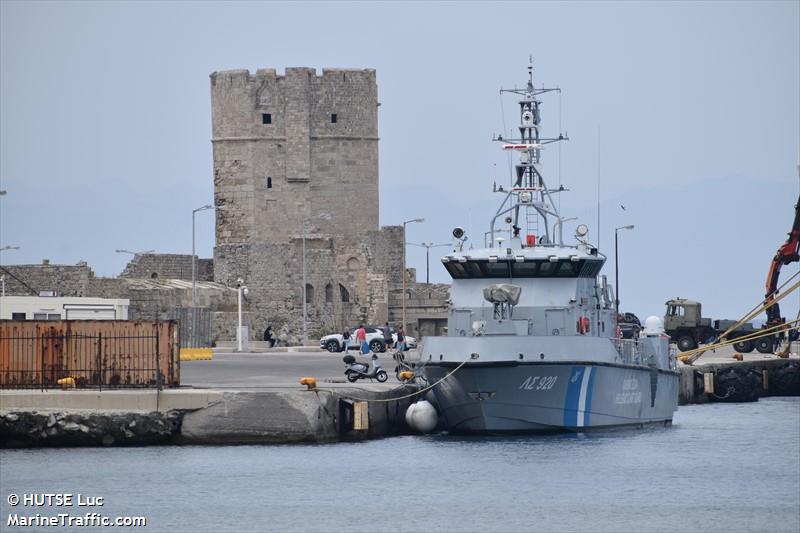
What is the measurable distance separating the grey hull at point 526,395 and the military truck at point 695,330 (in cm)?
→ 2548

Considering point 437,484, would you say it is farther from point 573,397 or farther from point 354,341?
point 354,341

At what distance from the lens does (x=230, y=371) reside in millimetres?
50719

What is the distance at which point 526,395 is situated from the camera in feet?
131

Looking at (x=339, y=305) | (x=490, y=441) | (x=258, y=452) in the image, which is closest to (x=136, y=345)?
(x=258, y=452)

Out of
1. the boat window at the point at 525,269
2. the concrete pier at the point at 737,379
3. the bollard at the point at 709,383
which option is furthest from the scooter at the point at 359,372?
the bollard at the point at 709,383

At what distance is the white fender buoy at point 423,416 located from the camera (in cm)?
4141

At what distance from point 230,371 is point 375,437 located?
33.8 ft

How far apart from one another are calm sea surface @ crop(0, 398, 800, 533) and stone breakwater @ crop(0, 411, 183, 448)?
33 cm

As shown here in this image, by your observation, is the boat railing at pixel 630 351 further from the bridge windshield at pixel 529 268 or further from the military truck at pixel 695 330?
the military truck at pixel 695 330

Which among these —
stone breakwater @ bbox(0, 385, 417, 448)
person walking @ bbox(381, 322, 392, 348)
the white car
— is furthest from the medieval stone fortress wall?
stone breakwater @ bbox(0, 385, 417, 448)

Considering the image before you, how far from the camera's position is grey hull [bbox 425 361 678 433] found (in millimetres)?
39688

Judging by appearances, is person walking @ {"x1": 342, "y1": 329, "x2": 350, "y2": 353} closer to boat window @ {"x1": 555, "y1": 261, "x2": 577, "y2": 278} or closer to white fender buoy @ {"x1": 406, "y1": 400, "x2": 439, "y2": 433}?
white fender buoy @ {"x1": 406, "y1": 400, "x2": 439, "y2": 433}

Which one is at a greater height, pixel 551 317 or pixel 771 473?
pixel 551 317

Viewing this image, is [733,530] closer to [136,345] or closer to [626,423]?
[626,423]
